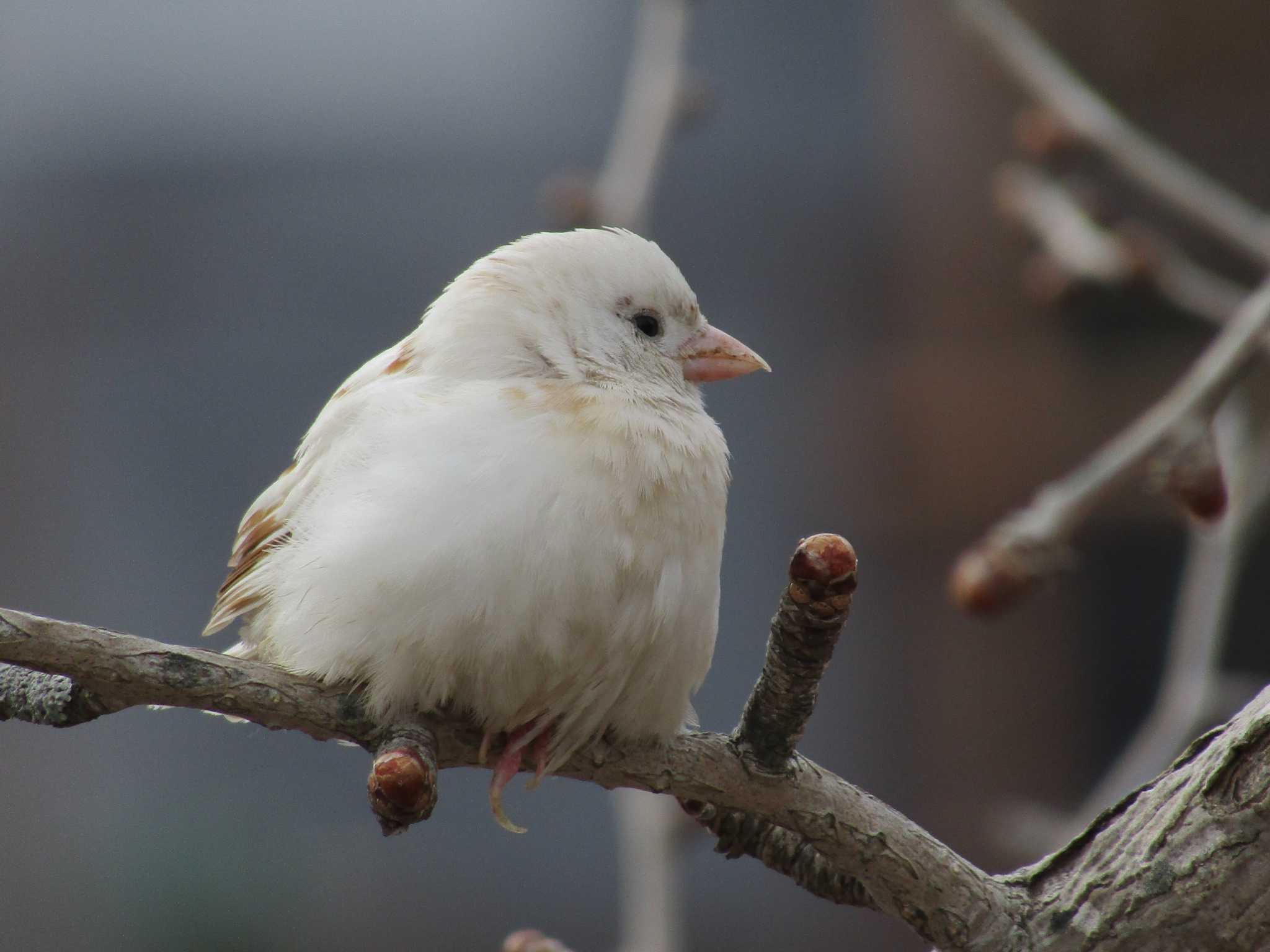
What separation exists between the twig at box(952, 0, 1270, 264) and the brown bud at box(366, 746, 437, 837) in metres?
1.87

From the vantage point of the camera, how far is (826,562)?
4.01 ft

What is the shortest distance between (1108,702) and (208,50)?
4.14 meters

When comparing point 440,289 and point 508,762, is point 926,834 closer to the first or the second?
point 508,762

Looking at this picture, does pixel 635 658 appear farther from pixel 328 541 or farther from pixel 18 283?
pixel 18 283

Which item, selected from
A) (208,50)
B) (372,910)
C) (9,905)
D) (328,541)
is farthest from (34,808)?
(328,541)

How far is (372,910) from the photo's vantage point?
464 cm

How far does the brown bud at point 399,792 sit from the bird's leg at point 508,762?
1.20ft

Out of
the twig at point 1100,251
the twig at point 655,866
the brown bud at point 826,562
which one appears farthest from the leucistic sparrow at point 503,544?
the twig at point 1100,251

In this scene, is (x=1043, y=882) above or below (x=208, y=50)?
below

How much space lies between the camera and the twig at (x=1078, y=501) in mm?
1788

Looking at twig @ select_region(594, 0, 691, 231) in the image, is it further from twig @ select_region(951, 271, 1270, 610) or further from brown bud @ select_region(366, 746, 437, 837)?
brown bud @ select_region(366, 746, 437, 837)

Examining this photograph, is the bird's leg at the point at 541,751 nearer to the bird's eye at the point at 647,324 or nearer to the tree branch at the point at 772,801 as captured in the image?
the tree branch at the point at 772,801

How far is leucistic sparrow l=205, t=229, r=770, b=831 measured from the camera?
1.58m

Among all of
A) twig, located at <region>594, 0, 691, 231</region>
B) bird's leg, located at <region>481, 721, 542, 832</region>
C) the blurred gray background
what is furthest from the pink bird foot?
the blurred gray background
